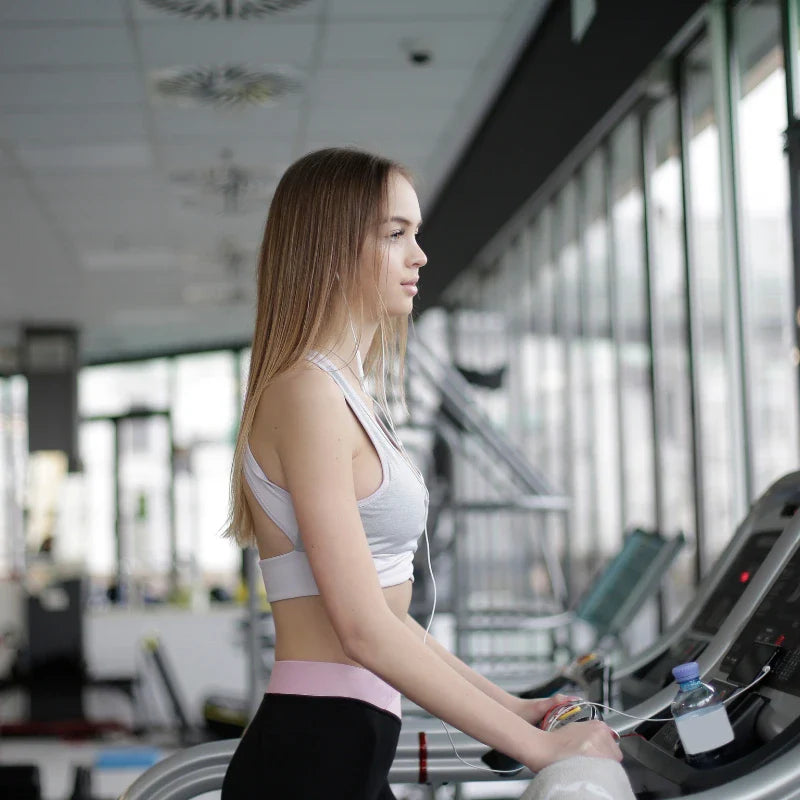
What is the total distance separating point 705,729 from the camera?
4.43 ft

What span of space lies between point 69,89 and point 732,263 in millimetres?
2698

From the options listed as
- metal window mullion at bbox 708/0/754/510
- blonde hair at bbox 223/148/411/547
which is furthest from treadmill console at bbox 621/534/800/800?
metal window mullion at bbox 708/0/754/510

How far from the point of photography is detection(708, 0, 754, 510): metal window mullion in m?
3.72

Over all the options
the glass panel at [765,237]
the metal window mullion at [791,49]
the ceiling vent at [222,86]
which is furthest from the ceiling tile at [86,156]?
the metal window mullion at [791,49]

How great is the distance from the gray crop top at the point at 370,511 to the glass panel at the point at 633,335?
370 cm

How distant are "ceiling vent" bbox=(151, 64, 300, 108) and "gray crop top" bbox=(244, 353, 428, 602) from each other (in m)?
3.55

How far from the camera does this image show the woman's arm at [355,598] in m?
1.10

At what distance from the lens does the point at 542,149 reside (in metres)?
5.05

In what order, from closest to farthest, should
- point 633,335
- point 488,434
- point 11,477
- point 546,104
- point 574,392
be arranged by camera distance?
point 488,434
point 546,104
point 633,335
point 574,392
point 11,477

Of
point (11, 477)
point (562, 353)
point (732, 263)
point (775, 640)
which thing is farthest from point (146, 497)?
point (775, 640)

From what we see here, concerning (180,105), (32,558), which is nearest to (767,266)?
(180,105)

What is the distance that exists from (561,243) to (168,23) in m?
2.91

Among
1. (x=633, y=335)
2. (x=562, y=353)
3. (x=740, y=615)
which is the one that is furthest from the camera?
(x=562, y=353)

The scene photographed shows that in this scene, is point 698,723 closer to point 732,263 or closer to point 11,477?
point 732,263
